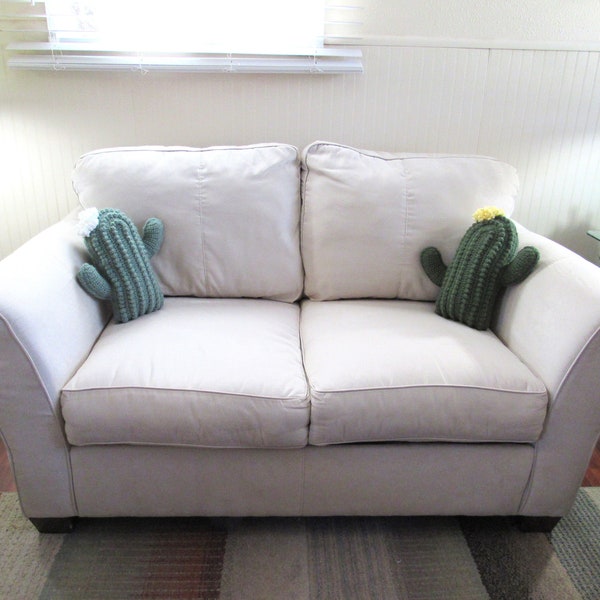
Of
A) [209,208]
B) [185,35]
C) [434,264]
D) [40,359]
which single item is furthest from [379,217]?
[40,359]

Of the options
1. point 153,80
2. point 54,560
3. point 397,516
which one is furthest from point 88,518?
point 153,80

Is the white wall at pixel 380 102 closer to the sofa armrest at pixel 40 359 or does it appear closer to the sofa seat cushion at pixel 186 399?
the sofa armrest at pixel 40 359

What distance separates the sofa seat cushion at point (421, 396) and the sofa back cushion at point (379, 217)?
1.21 ft

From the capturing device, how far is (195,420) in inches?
51.3

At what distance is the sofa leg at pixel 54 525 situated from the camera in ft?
4.78

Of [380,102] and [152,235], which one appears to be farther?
[380,102]

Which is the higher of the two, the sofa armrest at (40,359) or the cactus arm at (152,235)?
the cactus arm at (152,235)

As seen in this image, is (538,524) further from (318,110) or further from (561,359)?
(318,110)

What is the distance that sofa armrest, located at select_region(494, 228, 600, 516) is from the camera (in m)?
1.32

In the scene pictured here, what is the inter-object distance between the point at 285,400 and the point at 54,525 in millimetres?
695

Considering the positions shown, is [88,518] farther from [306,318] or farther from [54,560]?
[306,318]

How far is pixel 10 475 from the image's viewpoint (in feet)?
5.45

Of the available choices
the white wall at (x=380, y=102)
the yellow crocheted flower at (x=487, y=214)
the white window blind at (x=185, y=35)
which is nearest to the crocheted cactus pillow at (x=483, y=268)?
the yellow crocheted flower at (x=487, y=214)

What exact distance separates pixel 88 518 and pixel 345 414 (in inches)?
30.0
